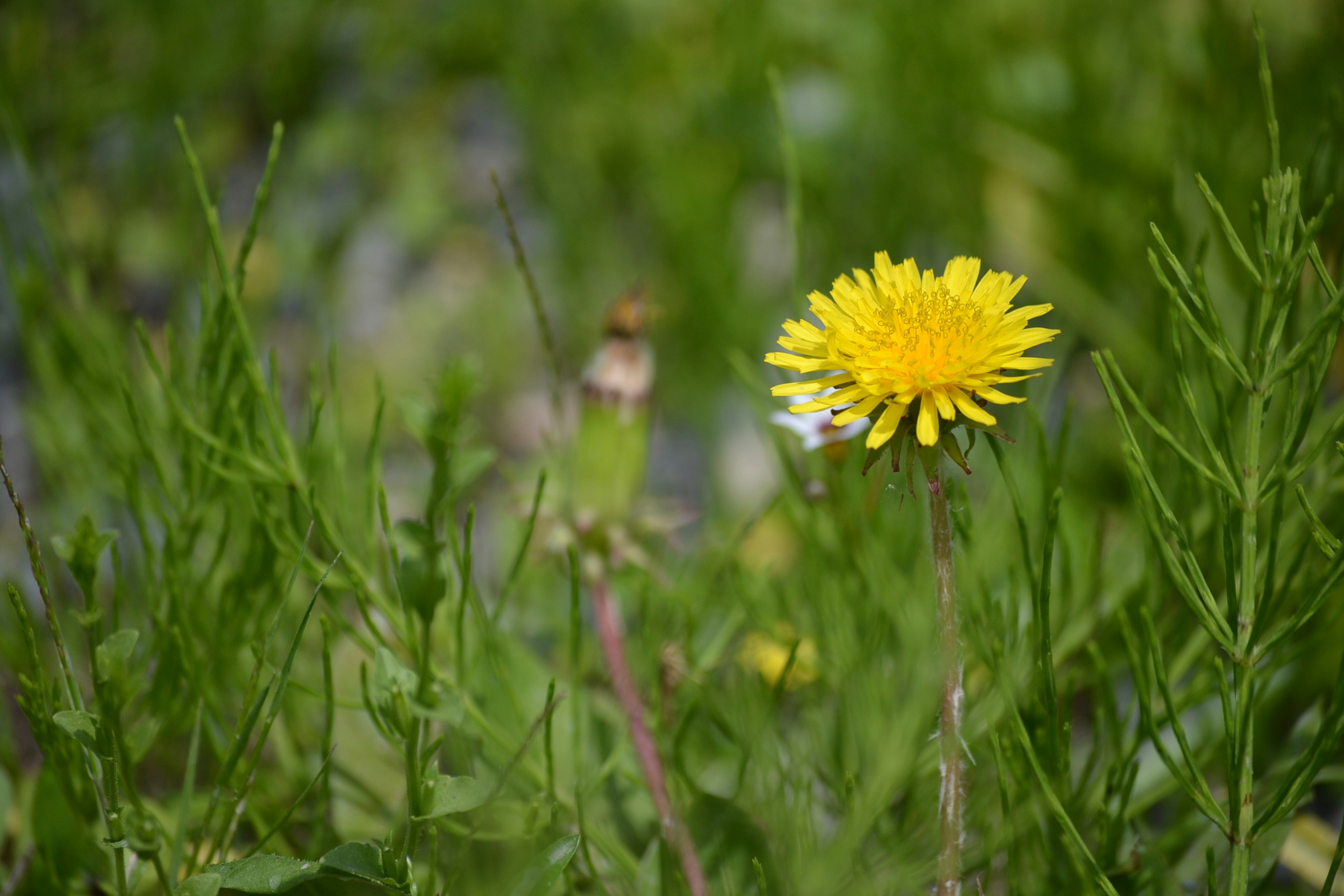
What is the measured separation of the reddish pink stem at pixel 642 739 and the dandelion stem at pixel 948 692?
0.11 metres

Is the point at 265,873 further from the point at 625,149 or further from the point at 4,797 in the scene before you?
the point at 625,149

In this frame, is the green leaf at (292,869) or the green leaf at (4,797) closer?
the green leaf at (292,869)

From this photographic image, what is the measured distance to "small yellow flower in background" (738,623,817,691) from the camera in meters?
0.54

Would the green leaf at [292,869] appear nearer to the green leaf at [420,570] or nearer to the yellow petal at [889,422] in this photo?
the green leaf at [420,570]

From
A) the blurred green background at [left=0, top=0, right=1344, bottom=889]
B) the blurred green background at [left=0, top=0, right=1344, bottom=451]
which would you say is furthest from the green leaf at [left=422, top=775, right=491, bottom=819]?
the blurred green background at [left=0, top=0, right=1344, bottom=451]

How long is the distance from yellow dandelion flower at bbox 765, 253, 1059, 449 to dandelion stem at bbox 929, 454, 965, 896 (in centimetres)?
3

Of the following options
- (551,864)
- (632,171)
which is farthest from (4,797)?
(632,171)

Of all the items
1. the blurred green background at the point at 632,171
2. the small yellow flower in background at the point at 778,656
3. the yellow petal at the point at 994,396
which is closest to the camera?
the yellow petal at the point at 994,396

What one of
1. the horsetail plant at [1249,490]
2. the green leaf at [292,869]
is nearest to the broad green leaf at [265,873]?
the green leaf at [292,869]

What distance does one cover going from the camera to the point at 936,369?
0.33 meters

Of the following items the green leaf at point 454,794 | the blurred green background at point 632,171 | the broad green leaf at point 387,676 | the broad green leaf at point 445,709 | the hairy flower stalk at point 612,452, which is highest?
the blurred green background at point 632,171

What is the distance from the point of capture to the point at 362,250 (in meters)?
1.17

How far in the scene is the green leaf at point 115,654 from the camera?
0.37 m

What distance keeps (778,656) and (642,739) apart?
0.50 feet
